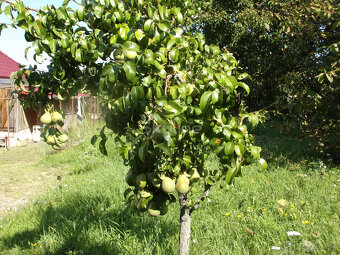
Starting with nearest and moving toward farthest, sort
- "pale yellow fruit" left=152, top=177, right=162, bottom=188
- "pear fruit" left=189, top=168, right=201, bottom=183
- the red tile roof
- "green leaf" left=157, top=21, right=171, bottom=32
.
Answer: "green leaf" left=157, top=21, right=171, bottom=32 → "pale yellow fruit" left=152, top=177, right=162, bottom=188 → "pear fruit" left=189, top=168, right=201, bottom=183 → the red tile roof

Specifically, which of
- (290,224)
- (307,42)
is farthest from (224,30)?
(290,224)

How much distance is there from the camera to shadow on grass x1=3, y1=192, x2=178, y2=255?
8.67 feet

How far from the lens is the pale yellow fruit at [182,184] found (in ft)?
4.69

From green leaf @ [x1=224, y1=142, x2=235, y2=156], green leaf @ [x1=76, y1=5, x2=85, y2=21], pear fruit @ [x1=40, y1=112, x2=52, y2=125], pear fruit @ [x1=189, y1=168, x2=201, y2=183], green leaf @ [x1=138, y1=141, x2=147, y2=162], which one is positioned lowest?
pear fruit @ [x1=189, y1=168, x2=201, y2=183]

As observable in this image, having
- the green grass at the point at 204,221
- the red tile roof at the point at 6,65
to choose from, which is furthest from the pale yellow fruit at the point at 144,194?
the red tile roof at the point at 6,65

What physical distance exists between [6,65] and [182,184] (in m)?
13.5

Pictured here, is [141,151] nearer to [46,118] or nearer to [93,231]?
[46,118]

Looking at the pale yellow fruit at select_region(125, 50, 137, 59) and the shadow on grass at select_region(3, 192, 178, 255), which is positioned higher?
the pale yellow fruit at select_region(125, 50, 137, 59)

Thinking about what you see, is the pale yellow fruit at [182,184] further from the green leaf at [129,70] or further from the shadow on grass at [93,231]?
the shadow on grass at [93,231]

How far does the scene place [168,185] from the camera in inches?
55.7

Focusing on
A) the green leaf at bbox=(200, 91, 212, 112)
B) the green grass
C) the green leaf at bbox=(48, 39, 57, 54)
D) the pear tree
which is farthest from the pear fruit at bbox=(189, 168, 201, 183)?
the green grass

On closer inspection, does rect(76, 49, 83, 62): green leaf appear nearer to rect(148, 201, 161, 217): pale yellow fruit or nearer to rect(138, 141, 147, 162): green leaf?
rect(138, 141, 147, 162): green leaf

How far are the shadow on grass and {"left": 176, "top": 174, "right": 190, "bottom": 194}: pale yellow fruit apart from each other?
4.03 feet

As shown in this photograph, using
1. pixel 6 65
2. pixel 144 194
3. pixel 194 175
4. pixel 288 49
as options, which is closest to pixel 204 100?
pixel 194 175
